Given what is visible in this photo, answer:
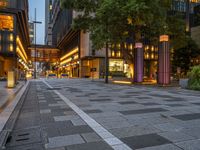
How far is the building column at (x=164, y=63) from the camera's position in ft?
78.2

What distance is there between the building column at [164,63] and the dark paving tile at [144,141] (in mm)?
18745

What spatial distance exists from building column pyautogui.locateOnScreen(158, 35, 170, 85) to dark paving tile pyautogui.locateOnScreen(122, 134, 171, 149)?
1875 centimetres

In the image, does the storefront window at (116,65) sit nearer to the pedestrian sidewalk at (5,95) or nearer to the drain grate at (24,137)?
the pedestrian sidewalk at (5,95)

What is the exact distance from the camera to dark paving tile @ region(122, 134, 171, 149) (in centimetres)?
517

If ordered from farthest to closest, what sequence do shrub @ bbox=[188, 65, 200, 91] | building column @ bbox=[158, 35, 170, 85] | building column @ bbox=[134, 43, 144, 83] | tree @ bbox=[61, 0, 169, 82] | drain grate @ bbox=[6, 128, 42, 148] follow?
building column @ bbox=[134, 43, 144, 83]
building column @ bbox=[158, 35, 170, 85]
tree @ bbox=[61, 0, 169, 82]
shrub @ bbox=[188, 65, 200, 91]
drain grate @ bbox=[6, 128, 42, 148]

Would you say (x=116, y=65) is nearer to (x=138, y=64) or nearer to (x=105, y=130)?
(x=138, y=64)

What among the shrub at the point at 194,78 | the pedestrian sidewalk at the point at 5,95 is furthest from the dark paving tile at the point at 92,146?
the shrub at the point at 194,78

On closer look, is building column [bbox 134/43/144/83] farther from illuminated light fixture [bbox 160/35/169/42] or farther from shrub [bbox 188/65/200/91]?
shrub [bbox 188/65/200/91]

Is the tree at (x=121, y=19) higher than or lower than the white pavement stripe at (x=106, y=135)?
higher

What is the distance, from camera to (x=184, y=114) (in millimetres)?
8609

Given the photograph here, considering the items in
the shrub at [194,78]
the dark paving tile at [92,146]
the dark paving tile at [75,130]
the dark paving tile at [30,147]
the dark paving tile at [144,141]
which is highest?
the shrub at [194,78]

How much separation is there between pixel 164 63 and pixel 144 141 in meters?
19.6

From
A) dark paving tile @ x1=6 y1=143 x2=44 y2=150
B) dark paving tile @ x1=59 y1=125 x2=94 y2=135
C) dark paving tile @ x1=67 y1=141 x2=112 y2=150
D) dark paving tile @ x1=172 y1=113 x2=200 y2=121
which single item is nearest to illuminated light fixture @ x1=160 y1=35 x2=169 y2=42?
dark paving tile @ x1=172 y1=113 x2=200 y2=121

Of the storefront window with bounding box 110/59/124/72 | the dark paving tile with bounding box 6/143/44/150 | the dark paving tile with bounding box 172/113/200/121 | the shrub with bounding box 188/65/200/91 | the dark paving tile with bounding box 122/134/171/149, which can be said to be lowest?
the dark paving tile with bounding box 6/143/44/150
